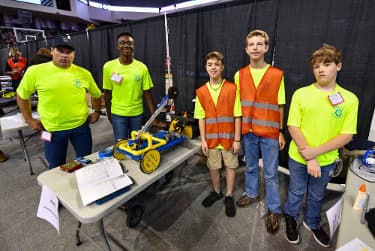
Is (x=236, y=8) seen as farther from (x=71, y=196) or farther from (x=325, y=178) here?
(x=71, y=196)

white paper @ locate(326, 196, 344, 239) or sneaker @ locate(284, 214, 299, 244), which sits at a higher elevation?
white paper @ locate(326, 196, 344, 239)

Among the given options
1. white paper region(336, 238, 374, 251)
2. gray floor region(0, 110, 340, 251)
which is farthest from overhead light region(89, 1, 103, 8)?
white paper region(336, 238, 374, 251)

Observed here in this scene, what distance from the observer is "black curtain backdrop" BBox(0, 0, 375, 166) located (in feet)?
5.52

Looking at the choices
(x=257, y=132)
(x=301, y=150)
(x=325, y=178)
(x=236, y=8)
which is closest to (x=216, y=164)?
(x=257, y=132)

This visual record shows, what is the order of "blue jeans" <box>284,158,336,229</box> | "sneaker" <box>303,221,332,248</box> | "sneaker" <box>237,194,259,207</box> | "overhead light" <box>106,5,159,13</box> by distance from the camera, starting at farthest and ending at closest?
"overhead light" <box>106,5,159,13</box>, "sneaker" <box>237,194,259,207</box>, "sneaker" <box>303,221,332,248</box>, "blue jeans" <box>284,158,336,229</box>

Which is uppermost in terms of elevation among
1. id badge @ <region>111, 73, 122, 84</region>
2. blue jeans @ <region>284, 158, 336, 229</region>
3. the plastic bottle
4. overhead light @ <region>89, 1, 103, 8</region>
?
overhead light @ <region>89, 1, 103, 8</region>

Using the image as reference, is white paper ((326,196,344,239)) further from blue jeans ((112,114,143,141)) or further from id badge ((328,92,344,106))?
blue jeans ((112,114,143,141))

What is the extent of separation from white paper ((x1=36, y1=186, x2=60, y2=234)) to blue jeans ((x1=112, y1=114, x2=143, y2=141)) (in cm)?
100

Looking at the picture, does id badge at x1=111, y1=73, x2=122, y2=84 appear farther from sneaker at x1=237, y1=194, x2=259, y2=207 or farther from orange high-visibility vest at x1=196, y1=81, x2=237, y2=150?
sneaker at x1=237, y1=194, x2=259, y2=207

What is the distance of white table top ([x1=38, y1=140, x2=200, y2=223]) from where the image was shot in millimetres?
911

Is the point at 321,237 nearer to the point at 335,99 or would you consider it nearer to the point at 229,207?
the point at 229,207

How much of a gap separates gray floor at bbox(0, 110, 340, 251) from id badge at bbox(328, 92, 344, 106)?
1109mm

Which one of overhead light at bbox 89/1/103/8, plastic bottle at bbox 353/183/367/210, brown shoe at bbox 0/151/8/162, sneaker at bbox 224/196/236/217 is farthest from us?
overhead light at bbox 89/1/103/8

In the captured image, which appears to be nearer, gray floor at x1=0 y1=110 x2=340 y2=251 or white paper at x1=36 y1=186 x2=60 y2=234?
white paper at x1=36 y1=186 x2=60 y2=234
